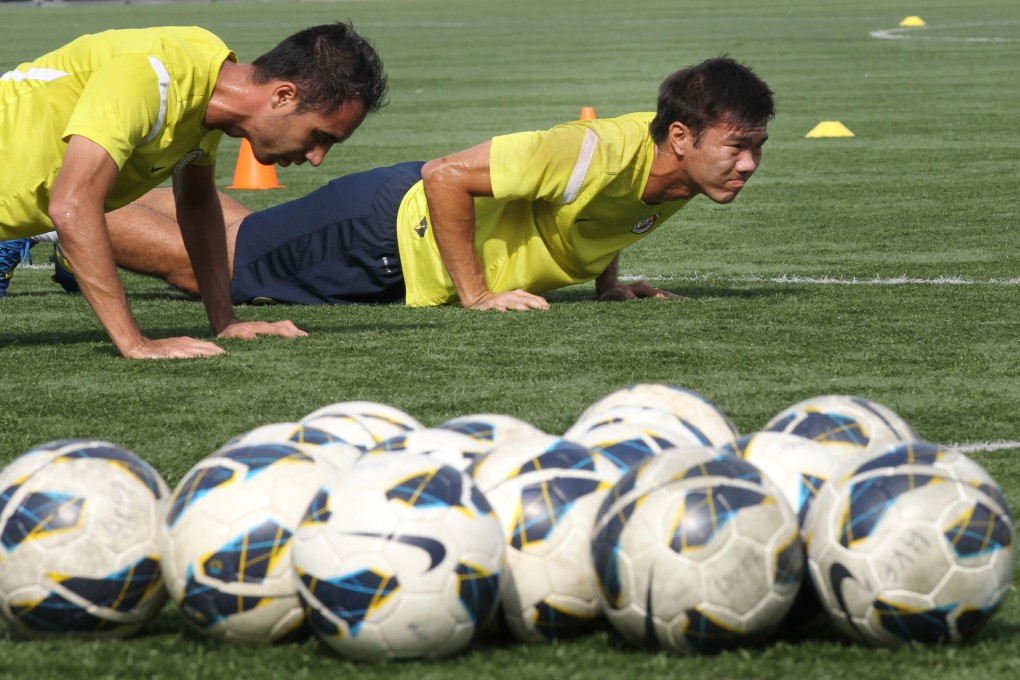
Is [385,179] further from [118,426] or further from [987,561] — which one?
[987,561]

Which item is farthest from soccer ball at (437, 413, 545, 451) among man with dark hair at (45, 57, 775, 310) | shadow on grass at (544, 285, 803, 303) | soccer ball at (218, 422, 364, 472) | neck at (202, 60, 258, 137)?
shadow on grass at (544, 285, 803, 303)

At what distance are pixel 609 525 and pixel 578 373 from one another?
2.96 metres

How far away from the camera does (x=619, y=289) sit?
7840 millimetres

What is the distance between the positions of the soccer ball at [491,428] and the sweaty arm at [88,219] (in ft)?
8.25

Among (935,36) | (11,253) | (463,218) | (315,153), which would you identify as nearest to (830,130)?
(463,218)

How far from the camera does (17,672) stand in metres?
3.06

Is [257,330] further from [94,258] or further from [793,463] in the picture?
[793,463]

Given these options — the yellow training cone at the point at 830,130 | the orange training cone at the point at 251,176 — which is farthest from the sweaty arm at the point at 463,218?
the yellow training cone at the point at 830,130

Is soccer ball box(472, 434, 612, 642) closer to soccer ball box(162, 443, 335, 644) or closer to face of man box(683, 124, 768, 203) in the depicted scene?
soccer ball box(162, 443, 335, 644)

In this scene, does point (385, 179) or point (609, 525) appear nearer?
point (609, 525)

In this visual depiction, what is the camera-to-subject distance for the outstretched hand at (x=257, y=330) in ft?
22.5

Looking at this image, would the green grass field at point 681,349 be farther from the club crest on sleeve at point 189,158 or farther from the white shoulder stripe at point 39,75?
the white shoulder stripe at point 39,75

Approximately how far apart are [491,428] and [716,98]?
3526 mm

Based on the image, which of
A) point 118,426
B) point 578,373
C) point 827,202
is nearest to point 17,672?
point 118,426
